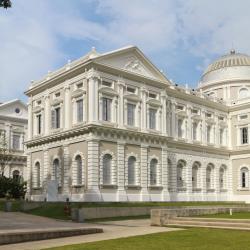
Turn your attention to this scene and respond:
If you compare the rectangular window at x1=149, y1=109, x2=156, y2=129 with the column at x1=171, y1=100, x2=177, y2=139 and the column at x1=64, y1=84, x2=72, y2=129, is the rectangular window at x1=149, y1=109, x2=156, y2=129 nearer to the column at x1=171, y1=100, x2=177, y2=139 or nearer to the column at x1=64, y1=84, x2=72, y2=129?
the column at x1=171, y1=100, x2=177, y2=139

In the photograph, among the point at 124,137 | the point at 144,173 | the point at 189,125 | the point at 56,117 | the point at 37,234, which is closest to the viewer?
the point at 37,234

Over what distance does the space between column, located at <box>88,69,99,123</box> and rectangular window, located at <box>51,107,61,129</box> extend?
6.44 meters

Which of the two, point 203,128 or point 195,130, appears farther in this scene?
point 203,128

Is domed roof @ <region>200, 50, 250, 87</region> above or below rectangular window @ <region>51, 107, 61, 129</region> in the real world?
above

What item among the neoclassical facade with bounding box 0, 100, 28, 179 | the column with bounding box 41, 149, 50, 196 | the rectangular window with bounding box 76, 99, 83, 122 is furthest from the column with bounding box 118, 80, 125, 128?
the neoclassical facade with bounding box 0, 100, 28, 179

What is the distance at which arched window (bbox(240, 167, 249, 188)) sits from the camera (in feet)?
198

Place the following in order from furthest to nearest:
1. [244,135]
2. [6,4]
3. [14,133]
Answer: [14,133] < [244,135] < [6,4]

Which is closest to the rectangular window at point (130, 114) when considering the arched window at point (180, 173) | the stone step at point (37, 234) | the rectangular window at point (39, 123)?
the arched window at point (180, 173)

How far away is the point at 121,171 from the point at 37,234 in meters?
25.1

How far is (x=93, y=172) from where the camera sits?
4231 cm

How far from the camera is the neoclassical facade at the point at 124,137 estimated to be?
4366 centimetres

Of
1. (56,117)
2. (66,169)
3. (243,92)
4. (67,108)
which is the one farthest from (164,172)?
(243,92)

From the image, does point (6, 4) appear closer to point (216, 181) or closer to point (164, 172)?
point (164, 172)

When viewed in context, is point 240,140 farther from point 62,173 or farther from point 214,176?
point 62,173
